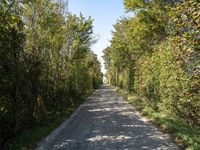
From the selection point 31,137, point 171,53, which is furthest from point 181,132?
point 31,137

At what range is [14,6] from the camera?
12.4 metres

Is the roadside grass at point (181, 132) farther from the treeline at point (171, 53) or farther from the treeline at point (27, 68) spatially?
the treeline at point (27, 68)

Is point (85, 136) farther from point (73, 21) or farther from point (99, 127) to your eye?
point (73, 21)

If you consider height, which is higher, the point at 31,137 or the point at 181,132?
the point at 181,132

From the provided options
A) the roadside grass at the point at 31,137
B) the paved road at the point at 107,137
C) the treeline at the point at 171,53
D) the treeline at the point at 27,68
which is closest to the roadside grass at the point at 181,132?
the paved road at the point at 107,137

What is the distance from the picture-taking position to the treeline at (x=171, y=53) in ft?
24.4

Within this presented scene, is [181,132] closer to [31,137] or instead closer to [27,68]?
[31,137]

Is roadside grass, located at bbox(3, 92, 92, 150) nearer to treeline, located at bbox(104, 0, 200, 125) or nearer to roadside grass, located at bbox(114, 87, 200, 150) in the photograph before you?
roadside grass, located at bbox(114, 87, 200, 150)

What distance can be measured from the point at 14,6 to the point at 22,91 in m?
3.37

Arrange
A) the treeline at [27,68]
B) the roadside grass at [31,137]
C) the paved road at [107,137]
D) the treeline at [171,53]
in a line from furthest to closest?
the treeline at [27,68], the roadside grass at [31,137], the paved road at [107,137], the treeline at [171,53]

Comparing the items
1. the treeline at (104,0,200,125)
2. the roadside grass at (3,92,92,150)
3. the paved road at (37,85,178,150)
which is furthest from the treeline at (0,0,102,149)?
the treeline at (104,0,200,125)

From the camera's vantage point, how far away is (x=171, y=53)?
15055 mm

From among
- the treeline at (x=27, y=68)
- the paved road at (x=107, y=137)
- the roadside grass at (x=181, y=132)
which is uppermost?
the treeline at (x=27, y=68)

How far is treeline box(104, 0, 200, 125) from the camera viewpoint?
743 cm
